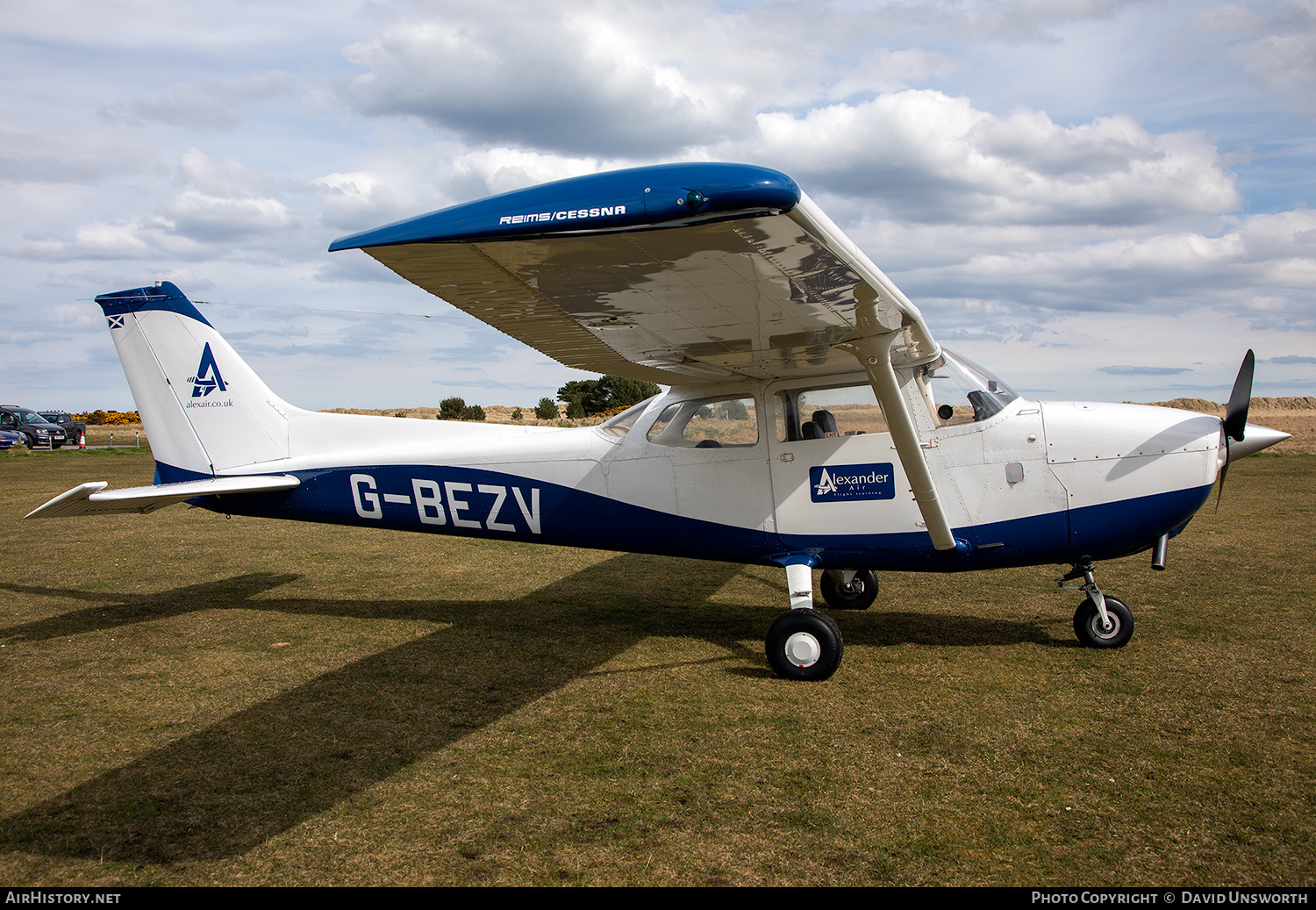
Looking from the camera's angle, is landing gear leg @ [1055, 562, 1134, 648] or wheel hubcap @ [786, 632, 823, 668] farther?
landing gear leg @ [1055, 562, 1134, 648]

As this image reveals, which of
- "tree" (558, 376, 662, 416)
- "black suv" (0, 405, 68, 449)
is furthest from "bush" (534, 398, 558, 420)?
"black suv" (0, 405, 68, 449)

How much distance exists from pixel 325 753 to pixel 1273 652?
20.5 feet

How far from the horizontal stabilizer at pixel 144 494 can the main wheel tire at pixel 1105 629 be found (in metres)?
6.50

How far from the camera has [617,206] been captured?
2688mm

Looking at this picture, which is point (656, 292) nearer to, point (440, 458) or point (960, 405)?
point (960, 405)

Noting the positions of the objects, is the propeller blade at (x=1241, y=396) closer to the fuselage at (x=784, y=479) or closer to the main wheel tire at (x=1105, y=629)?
the fuselage at (x=784, y=479)

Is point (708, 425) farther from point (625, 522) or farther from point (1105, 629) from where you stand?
point (1105, 629)

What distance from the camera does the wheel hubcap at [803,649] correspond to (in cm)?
521

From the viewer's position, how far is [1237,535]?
412 inches

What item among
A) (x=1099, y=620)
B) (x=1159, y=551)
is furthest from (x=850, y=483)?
(x=1159, y=551)

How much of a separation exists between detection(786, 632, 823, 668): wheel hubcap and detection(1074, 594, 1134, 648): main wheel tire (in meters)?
2.11

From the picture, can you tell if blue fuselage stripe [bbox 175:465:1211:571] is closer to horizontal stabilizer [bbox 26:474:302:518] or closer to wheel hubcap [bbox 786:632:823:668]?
horizontal stabilizer [bbox 26:474:302:518]

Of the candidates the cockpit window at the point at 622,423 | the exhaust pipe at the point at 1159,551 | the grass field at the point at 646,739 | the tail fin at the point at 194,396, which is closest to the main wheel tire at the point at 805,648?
the grass field at the point at 646,739

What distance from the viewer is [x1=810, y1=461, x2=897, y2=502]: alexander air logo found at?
5.64 meters
